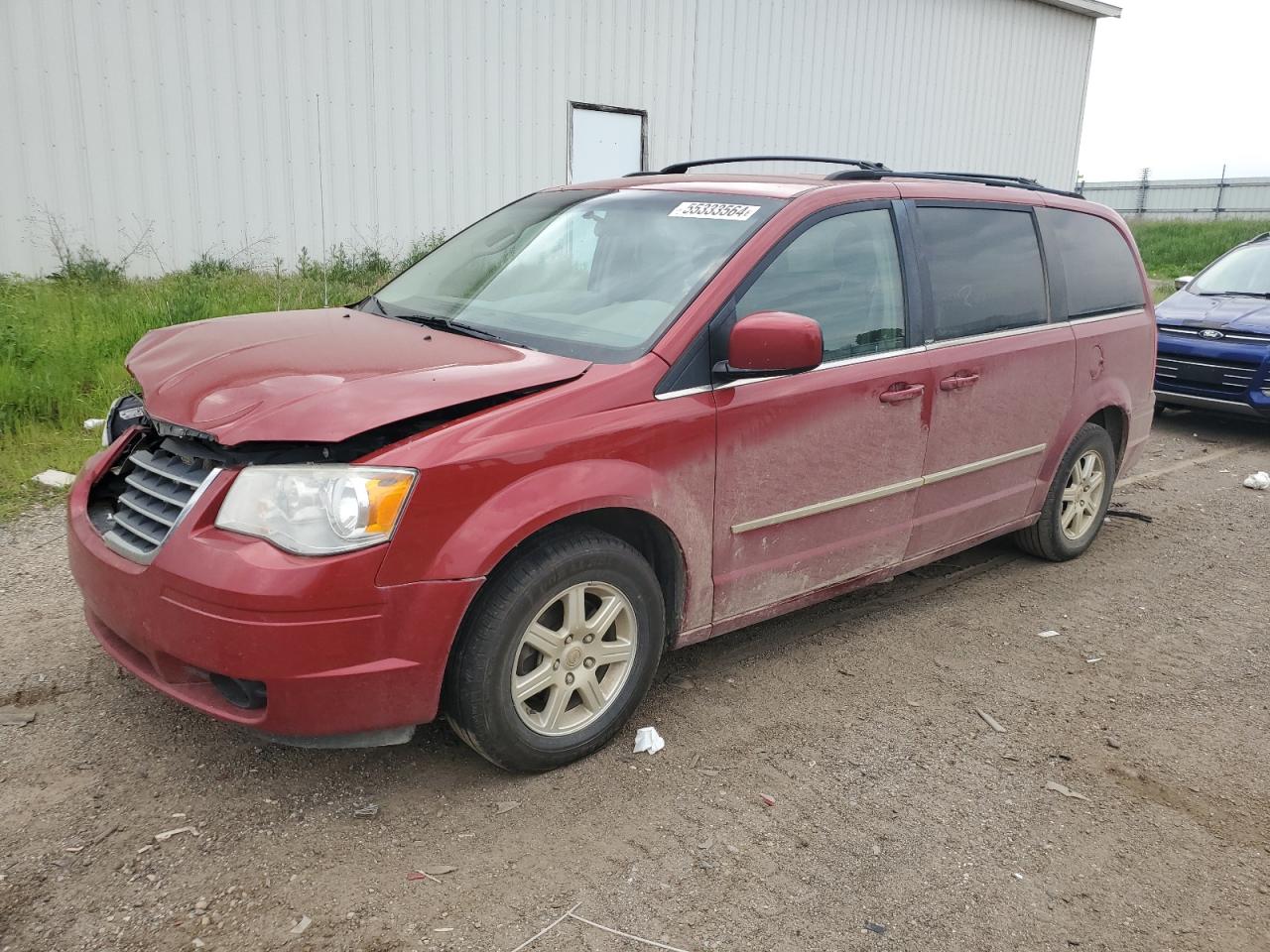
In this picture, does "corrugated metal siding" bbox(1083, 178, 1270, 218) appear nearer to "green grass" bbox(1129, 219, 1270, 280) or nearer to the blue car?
"green grass" bbox(1129, 219, 1270, 280)

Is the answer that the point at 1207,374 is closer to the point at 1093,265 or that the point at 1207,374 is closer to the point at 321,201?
the point at 1093,265

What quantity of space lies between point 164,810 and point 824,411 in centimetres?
243

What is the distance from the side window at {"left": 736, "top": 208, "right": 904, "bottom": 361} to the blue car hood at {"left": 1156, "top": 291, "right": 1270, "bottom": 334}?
19.6 feet

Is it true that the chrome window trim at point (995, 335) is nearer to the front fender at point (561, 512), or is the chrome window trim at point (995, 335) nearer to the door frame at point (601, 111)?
the front fender at point (561, 512)

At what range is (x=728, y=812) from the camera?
115 inches

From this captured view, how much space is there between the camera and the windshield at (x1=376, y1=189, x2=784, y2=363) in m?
3.32

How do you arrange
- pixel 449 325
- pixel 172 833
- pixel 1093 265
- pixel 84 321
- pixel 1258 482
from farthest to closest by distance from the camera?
pixel 84 321, pixel 1258 482, pixel 1093 265, pixel 449 325, pixel 172 833

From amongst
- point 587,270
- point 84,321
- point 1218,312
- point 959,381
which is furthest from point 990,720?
point 1218,312

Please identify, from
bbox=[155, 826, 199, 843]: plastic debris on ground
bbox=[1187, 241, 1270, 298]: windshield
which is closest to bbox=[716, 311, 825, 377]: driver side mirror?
bbox=[155, 826, 199, 843]: plastic debris on ground

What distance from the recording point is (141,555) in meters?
2.73

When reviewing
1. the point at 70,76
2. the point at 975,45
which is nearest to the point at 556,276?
the point at 70,76

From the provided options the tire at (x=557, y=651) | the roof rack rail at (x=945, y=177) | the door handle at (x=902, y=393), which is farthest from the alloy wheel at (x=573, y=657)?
the roof rack rail at (x=945, y=177)

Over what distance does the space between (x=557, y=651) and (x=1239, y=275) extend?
29.5 feet

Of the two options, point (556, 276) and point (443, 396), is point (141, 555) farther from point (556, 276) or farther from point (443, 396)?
point (556, 276)
